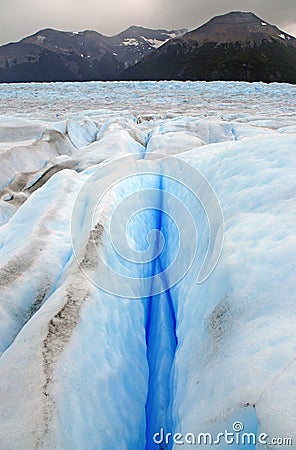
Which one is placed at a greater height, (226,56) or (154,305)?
(226,56)

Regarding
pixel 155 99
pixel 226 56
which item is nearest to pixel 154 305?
pixel 155 99

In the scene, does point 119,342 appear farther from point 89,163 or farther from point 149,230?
point 89,163

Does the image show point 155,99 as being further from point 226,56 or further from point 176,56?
point 176,56

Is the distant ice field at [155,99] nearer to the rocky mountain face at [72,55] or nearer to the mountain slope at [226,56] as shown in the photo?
the mountain slope at [226,56]

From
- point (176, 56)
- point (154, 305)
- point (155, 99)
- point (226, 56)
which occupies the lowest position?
point (154, 305)

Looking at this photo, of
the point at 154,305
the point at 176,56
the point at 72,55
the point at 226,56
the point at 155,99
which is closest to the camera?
the point at 154,305

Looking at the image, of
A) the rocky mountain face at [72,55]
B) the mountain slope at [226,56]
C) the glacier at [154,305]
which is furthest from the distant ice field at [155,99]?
the rocky mountain face at [72,55]

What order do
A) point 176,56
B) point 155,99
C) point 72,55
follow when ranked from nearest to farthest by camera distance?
point 155,99 → point 176,56 → point 72,55
